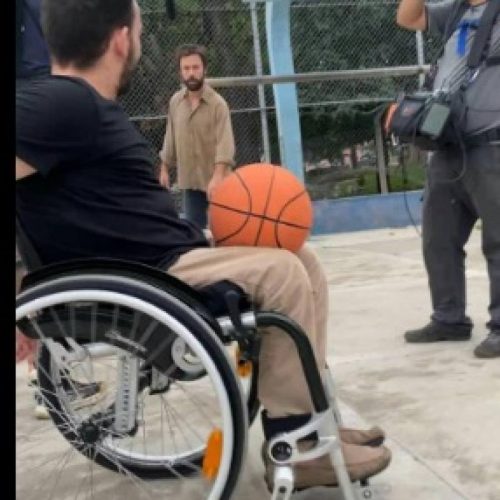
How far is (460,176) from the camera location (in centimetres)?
349

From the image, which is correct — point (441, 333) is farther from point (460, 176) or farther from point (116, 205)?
point (116, 205)

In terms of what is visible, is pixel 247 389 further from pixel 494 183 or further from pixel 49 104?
pixel 494 183

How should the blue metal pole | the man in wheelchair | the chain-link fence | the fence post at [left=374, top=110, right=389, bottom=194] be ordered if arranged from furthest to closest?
1. the fence post at [left=374, top=110, right=389, bottom=194]
2. the chain-link fence
3. the blue metal pole
4. the man in wheelchair

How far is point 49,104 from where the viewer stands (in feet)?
6.16

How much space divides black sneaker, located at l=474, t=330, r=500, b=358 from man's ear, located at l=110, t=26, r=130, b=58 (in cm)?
195

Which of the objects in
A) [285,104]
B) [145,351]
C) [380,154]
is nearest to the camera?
[145,351]

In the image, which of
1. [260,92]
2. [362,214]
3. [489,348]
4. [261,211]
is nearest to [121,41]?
[261,211]

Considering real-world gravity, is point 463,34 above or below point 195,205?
above

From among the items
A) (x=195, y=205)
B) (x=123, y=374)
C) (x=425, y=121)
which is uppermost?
(x=425, y=121)

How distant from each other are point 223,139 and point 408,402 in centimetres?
317

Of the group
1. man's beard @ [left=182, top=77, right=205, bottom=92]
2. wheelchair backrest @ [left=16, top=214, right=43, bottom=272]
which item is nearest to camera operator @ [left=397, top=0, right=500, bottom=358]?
wheelchair backrest @ [left=16, top=214, right=43, bottom=272]

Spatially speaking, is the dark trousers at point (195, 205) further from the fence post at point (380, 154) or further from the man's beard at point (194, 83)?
the fence post at point (380, 154)

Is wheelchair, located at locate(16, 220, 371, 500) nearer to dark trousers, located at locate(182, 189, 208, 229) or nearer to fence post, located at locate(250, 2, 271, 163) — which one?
dark trousers, located at locate(182, 189, 208, 229)

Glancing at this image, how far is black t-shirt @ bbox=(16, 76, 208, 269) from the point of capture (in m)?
1.88
